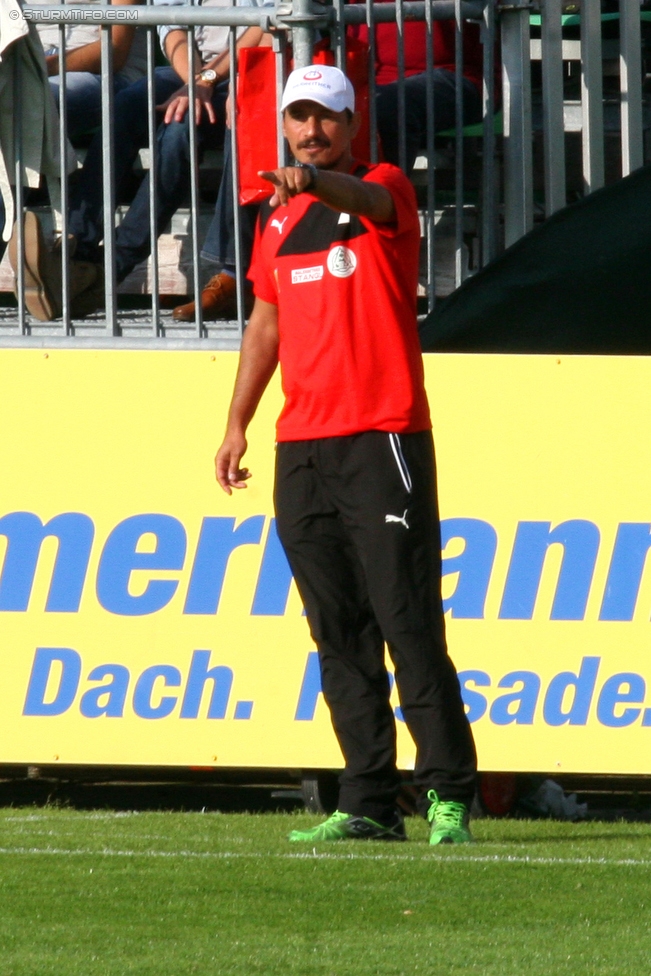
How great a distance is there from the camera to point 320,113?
5.17m

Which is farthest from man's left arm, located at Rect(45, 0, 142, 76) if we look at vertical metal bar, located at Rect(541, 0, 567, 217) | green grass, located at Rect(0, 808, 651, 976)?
green grass, located at Rect(0, 808, 651, 976)

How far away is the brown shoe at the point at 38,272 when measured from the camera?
668cm

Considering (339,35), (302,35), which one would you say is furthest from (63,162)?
(339,35)

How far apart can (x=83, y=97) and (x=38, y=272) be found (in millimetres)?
884

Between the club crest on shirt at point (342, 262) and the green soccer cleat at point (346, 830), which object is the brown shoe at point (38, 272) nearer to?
the club crest on shirt at point (342, 262)

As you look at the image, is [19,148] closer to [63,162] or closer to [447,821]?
[63,162]

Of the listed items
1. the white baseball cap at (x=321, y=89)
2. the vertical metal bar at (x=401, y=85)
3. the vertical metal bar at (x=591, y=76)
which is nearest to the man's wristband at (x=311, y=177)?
the white baseball cap at (x=321, y=89)

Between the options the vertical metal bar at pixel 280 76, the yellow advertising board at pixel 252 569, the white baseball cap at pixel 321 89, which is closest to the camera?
the white baseball cap at pixel 321 89

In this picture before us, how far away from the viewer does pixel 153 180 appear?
263 inches

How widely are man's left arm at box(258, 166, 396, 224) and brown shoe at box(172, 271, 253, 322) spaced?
1712 mm

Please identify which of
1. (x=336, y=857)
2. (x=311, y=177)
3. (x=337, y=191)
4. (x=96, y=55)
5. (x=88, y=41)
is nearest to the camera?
(x=311, y=177)

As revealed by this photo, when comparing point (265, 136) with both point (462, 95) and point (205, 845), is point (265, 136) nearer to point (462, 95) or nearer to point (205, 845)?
point (462, 95)

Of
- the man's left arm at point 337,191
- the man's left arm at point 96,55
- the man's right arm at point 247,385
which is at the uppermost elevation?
the man's left arm at point 96,55

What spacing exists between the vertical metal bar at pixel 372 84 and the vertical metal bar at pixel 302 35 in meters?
0.26
